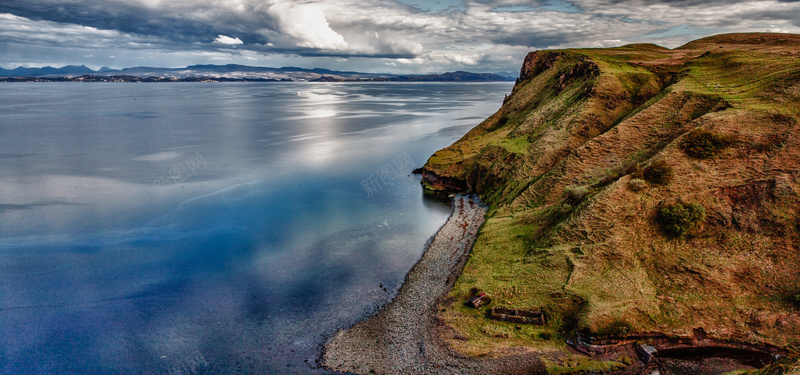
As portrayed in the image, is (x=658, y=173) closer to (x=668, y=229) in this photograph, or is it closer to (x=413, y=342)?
(x=668, y=229)

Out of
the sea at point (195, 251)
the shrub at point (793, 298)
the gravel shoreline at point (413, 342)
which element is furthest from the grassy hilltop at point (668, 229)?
the sea at point (195, 251)

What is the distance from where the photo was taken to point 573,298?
32.6 m

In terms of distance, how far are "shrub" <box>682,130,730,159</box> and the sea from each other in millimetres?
30602

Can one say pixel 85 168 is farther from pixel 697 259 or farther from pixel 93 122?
pixel 697 259

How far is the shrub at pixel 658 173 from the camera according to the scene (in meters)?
39.1

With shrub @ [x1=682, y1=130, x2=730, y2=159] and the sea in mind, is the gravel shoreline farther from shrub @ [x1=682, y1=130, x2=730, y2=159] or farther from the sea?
shrub @ [x1=682, y1=130, x2=730, y2=159]

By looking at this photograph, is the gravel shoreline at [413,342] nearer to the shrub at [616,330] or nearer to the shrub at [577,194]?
the shrub at [616,330]

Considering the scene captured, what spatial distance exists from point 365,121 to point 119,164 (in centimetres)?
9488

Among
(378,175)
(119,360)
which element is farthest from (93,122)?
(119,360)

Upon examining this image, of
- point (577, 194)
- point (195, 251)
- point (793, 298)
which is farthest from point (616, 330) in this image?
point (195, 251)

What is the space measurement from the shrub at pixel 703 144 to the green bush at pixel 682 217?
7.32 m

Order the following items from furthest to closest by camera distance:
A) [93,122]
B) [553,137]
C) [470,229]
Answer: [93,122], [553,137], [470,229]

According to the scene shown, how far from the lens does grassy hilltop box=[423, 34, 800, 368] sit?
30.9 m

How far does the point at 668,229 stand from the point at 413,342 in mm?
25009
